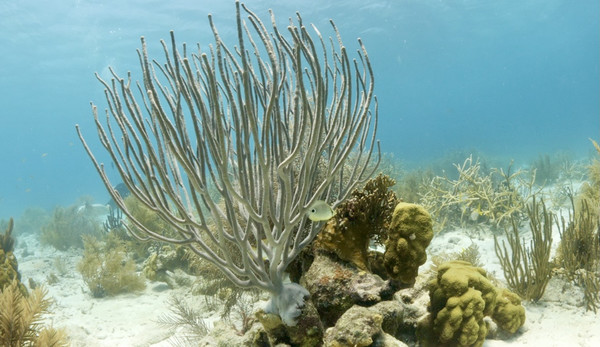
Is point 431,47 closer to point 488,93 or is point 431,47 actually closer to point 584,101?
point 488,93

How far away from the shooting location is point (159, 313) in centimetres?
586

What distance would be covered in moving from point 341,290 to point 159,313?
434 cm

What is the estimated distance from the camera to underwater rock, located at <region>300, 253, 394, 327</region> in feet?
8.78

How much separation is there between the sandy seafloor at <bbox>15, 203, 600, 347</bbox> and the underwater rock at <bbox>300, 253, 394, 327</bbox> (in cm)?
54

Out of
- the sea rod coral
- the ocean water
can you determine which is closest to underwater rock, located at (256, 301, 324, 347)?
the sea rod coral

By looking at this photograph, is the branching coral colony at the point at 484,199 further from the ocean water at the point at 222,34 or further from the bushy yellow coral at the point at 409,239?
the ocean water at the point at 222,34

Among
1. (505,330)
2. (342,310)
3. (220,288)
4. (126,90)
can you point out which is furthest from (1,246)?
(505,330)

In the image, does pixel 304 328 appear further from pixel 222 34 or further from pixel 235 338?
pixel 222 34

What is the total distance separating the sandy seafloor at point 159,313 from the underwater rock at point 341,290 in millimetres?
537

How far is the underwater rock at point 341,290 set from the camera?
Result: 8.78 ft

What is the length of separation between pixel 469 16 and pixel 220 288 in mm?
40422

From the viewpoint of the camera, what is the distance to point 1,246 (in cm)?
698

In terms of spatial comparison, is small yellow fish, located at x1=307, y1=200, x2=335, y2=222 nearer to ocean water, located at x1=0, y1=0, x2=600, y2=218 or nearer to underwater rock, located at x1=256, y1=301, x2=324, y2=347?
underwater rock, located at x1=256, y1=301, x2=324, y2=347

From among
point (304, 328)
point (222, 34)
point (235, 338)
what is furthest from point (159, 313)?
point (222, 34)
